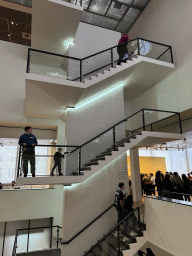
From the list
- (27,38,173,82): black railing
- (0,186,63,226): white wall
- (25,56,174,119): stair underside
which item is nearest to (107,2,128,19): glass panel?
(27,38,173,82): black railing

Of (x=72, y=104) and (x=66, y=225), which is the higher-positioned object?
(x=72, y=104)

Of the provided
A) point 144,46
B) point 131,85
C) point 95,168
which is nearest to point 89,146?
point 95,168

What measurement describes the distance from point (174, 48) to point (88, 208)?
27.4 ft

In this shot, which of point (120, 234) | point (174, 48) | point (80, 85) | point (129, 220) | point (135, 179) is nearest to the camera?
point (120, 234)

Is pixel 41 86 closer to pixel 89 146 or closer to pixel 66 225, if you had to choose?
pixel 89 146

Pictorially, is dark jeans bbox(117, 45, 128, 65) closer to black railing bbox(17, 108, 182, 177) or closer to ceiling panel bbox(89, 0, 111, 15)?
black railing bbox(17, 108, 182, 177)

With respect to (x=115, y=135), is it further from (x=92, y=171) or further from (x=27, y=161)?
(x=27, y=161)

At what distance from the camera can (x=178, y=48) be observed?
864 centimetres

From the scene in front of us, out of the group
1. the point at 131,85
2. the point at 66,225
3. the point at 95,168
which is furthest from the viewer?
the point at 131,85

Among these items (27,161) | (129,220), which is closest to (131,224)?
(129,220)

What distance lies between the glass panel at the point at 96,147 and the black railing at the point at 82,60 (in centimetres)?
248

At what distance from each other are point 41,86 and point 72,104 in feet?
5.58

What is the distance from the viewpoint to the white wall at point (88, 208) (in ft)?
22.8

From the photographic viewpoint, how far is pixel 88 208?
7379mm
